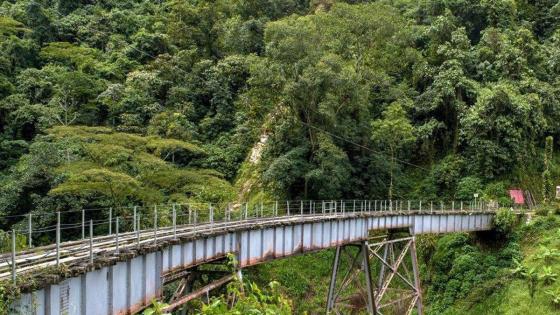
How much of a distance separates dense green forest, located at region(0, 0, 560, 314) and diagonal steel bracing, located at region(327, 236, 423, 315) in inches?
113

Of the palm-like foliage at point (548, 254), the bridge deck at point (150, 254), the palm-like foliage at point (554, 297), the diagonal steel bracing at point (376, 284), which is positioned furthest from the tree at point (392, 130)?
the palm-like foliage at point (554, 297)

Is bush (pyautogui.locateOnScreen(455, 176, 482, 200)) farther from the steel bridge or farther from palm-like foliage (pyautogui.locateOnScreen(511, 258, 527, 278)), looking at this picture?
palm-like foliage (pyautogui.locateOnScreen(511, 258, 527, 278))

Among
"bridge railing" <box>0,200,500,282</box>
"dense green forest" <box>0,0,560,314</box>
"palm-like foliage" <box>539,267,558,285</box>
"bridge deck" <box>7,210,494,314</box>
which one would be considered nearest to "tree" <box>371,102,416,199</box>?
"dense green forest" <box>0,0,560,314</box>

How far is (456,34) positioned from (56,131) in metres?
33.8

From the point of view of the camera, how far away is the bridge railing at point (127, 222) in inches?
542

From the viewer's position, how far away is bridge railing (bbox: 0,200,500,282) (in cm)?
1376

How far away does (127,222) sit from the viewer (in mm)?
35406

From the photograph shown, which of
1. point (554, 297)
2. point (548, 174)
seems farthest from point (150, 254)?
point (548, 174)

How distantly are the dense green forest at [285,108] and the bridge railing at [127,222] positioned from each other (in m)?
1.09

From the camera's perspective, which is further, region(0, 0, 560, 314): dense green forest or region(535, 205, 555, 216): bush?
region(0, 0, 560, 314): dense green forest

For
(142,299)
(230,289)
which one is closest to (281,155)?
(142,299)

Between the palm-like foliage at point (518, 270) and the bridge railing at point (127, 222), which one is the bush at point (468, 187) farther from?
the palm-like foliage at point (518, 270)

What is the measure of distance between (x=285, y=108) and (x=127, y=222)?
1472 cm

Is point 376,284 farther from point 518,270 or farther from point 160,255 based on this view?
point 160,255
